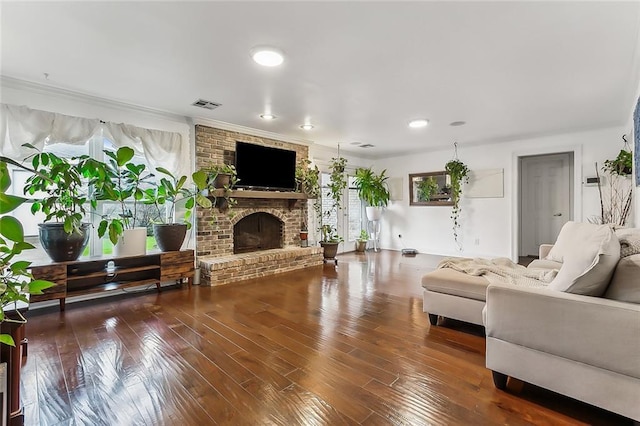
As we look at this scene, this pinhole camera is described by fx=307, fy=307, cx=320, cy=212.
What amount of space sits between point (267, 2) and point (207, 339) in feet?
8.11

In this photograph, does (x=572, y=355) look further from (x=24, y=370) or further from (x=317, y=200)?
(x=317, y=200)

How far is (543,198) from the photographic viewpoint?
6398 mm

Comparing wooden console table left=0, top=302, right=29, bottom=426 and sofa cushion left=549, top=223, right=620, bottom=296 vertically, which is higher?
sofa cushion left=549, top=223, right=620, bottom=296

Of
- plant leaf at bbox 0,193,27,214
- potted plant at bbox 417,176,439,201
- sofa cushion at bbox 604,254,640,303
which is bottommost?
sofa cushion at bbox 604,254,640,303

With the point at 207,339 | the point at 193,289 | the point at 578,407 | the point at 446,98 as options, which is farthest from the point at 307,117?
the point at 578,407

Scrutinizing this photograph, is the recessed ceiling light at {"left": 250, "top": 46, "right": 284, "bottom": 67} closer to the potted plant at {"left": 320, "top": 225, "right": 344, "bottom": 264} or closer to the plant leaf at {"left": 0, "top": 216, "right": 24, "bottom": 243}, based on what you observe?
the plant leaf at {"left": 0, "top": 216, "right": 24, "bottom": 243}

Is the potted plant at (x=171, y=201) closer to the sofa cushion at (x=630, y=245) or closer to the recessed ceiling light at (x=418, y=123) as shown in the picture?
the recessed ceiling light at (x=418, y=123)

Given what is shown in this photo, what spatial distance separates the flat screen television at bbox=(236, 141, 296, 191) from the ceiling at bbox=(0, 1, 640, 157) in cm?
Answer: 70

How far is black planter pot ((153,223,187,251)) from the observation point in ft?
12.9

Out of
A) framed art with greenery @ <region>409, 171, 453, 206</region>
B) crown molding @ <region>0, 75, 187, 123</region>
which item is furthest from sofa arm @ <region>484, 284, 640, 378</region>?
framed art with greenery @ <region>409, 171, 453, 206</region>

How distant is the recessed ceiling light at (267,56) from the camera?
2.44m

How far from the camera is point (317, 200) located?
20.9 feet

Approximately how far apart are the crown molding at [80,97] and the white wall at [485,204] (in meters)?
5.08

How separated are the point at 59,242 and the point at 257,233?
2731 mm
